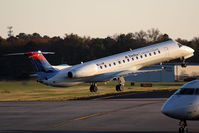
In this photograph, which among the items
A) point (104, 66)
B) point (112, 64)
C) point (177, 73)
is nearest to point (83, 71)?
point (104, 66)

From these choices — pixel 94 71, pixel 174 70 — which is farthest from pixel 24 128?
pixel 174 70

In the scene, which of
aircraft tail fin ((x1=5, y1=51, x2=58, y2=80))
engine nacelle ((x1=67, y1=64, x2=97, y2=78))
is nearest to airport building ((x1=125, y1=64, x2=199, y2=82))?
engine nacelle ((x1=67, y1=64, x2=97, y2=78))

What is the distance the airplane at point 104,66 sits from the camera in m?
45.2

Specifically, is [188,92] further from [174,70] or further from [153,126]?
[174,70]

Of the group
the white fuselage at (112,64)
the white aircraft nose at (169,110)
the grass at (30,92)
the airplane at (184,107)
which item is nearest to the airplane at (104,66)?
the white fuselage at (112,64)

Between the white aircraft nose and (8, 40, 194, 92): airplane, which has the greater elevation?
(8, 40, 194, 92): airplane

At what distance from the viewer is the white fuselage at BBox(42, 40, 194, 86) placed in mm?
45250

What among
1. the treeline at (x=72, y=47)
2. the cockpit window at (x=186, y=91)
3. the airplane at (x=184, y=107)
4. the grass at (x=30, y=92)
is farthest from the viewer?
the treeline at (x=72, y=47)

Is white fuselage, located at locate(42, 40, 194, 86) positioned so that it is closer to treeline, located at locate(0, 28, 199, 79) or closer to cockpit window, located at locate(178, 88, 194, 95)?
cockpit window, located at locate(178, 88, 194, 95)

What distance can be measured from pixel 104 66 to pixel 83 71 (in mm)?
2242

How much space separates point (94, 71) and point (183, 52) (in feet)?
30.4

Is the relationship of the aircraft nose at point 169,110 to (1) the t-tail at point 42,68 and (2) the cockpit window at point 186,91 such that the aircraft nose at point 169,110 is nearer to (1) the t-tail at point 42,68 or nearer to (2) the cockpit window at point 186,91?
(2) the cockpit window at point 186,91

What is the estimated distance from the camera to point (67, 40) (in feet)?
350

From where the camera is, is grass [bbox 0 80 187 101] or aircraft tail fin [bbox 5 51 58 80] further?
grass [bbox 0 80 187 101]
